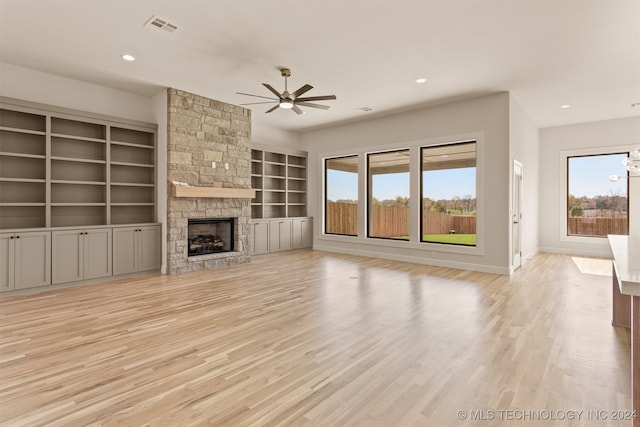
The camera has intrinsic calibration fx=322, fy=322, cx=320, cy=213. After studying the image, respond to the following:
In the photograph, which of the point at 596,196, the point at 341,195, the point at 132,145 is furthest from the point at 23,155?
the point at 596,196

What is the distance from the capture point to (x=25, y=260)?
14.9 feet

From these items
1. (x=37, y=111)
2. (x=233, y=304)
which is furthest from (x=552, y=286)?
(x=37, y=111)

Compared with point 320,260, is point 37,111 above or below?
above

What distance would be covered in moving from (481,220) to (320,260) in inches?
135

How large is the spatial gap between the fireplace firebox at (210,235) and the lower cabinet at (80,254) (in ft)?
4.82

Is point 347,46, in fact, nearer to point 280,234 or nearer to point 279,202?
point 280,234

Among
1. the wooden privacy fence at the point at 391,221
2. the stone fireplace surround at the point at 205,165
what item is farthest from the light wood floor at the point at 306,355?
the wooden privacy fence at the point at 391,221

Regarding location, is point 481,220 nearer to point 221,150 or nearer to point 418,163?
point 418,163

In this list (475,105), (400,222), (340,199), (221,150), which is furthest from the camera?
(340,199)

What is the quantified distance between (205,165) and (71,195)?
2245 millimetres

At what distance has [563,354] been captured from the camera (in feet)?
8.87

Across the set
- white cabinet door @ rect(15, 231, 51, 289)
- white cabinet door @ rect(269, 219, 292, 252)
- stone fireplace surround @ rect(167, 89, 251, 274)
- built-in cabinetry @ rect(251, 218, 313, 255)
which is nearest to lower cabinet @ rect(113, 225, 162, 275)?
stone fireplace surround @ rect(167, 89, 251, 274)

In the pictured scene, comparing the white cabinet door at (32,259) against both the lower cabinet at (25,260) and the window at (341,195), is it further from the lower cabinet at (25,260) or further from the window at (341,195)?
the window at (341,195)

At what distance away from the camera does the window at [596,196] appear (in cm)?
765
